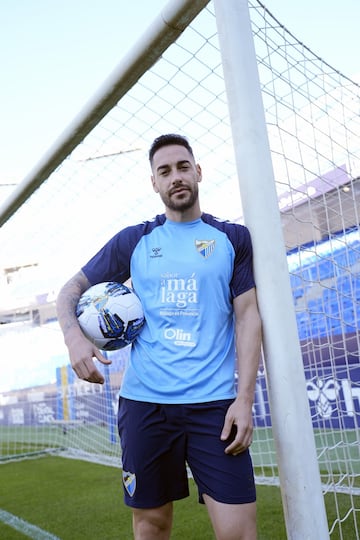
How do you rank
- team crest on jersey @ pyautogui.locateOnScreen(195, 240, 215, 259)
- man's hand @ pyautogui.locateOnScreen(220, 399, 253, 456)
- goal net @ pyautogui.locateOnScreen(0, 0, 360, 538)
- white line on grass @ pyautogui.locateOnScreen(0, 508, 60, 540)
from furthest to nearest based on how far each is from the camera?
1. white line on grass @ pyautogui.locateOnScreen(0, 508, 60, 540)
2. goal net @ pyautogui.locateOnScreen(0, 0, 360, 538)
3. team crest on jersey @ pyautogui.locateOnScreen(195, 240, 215, 259)
4. man's hand @ pyautogui.locateOnScreen(220, 399, 253, 456)

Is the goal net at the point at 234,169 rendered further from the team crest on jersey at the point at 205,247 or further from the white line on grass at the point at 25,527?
the white line on grass at the point at 25,527

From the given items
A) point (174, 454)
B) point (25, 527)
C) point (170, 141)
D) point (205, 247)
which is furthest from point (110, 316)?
point (25, 527)

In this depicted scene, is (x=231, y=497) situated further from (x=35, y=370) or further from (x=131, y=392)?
(x=35, y=370)

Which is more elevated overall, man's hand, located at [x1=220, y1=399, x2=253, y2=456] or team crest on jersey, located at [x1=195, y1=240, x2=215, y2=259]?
team crest on jersey, located at [x1=195, y1=240, x2=215, y2=259]

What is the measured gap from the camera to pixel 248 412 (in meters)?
1.76

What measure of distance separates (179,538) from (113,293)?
2.02 m

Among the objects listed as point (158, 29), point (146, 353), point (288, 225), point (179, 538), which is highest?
point (158, 29)

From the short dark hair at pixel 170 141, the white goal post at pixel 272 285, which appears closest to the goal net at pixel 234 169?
the white goal post at pixel 272 285

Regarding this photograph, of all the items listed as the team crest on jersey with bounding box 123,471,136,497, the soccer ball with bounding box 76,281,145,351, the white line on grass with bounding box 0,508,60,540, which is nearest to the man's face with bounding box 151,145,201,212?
the soccer ball with bounding box 76,281,145,351

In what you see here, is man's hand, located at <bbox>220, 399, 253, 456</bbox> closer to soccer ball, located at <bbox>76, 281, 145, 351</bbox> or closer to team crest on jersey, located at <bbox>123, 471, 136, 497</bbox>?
team crest on jersey, located at <bbox>123, 471, 136, 497</bbox>

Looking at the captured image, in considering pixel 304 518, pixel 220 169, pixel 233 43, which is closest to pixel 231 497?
pixel 304 518

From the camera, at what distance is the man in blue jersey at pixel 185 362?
1757 mm

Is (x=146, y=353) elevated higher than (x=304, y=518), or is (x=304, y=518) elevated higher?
(x=146, y=353)

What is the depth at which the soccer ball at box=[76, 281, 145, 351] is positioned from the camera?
6.38 feet
